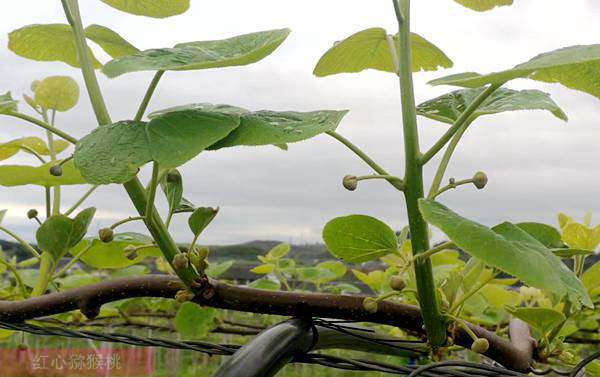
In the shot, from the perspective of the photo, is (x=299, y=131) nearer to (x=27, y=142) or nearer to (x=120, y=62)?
(x=120, y=62)

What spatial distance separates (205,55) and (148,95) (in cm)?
6

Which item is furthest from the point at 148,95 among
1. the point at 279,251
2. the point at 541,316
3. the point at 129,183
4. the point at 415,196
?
the point at 279,251

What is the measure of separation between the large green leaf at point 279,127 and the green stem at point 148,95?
2.3 inches

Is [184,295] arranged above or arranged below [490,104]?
below

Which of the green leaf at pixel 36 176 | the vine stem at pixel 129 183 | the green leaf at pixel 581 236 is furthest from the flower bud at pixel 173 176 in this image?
the green leaf at pixel 581 236

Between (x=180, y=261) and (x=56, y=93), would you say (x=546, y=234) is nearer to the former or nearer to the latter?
(x=180, y=261)

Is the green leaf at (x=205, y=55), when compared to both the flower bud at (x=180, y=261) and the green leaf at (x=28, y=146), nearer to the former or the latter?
the flower bud at (x=180, y=261)

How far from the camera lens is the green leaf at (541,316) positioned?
1.34 ft

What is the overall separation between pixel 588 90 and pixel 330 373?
2.94 ft

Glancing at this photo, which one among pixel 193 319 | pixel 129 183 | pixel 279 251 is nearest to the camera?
pixel 129 183

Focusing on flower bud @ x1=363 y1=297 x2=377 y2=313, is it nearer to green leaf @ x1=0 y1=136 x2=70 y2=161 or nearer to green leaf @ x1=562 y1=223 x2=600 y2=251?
green leaf @ x1=562 y1=223 x2=600 y2=251

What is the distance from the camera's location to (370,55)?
Answer: 45cm

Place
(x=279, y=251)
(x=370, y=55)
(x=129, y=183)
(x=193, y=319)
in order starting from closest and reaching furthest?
(x=129, y=183) → (x=370, y=55) → (x=193, y=319) → (x=279, y=251)

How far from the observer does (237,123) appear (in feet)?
0.97
